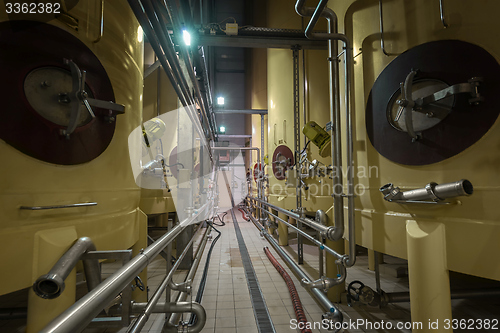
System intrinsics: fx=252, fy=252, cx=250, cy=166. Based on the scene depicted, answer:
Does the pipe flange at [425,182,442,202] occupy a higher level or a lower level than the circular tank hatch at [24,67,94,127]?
lower

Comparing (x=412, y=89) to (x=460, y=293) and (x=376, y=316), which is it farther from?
(x=376, y=316)

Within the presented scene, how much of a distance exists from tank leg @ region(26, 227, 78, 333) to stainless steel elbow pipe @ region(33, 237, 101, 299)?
0.19 ft

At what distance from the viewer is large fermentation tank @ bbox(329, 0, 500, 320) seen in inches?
46.1

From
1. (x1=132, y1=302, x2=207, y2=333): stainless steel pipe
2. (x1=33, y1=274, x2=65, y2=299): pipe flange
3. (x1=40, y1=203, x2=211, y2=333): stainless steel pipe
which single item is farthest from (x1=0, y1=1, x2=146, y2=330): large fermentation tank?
(x1=40, y1=203, x2=211, y2=333): stainless steel pipe

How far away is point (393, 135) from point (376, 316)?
1.70 m

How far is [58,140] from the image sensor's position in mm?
1263

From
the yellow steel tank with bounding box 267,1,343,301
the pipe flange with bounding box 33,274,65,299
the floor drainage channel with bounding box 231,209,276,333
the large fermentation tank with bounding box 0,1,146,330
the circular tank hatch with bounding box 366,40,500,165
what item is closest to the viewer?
the pipe flange with bounding box 33,274,65,299

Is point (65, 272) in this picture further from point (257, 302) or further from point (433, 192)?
point (257, 302)

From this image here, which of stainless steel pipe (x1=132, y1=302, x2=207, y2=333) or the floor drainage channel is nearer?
stainless steel pipe (x1=132, y1=302, x2=207, y2=333)

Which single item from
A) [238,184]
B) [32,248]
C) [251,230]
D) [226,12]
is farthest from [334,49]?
[238,184]

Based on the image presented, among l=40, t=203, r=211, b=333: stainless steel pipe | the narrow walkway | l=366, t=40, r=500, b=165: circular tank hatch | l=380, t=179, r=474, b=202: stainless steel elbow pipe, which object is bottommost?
the narrow walkway

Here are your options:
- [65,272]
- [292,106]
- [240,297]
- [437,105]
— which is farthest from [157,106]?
[437,105]

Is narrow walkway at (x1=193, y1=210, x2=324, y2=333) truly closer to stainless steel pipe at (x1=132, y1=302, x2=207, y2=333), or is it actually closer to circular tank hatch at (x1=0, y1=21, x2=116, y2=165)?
stainless steel pipe at (x1=132, y1=302, x2=207, y2=333)

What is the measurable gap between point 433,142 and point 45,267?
6.66 feet
